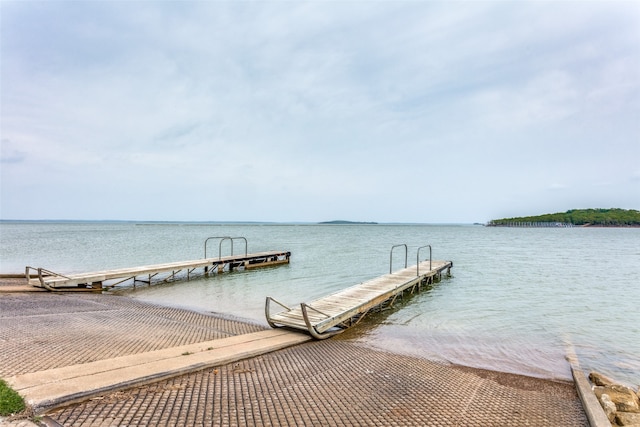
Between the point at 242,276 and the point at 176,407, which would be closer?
the point at 176,407

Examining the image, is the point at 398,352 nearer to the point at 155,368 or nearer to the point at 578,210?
the point at 155,368

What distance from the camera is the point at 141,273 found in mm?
17438

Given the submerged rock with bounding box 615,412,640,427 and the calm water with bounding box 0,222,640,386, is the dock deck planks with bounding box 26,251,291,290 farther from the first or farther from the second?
the submerged rock with bounding box 615,412,640,427

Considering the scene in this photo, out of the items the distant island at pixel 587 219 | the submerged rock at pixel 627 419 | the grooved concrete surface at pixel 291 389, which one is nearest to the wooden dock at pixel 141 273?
the grooved concrete surface at pixel 291 389

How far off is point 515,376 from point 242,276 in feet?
53.8

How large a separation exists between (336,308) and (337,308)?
0.03 meters

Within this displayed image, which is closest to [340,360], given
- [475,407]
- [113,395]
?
[475,407]

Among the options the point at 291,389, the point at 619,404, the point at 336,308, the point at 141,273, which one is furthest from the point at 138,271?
the point at 619,404

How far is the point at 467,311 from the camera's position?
13039 mm

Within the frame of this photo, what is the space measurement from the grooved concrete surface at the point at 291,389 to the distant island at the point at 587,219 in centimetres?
17319

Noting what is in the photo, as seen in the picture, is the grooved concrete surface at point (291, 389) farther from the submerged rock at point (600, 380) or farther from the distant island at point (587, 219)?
the distant island at point (587, 219)

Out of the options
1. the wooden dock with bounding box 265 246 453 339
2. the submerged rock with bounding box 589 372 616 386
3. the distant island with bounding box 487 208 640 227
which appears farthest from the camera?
the distant island with bounding box 487 208 640 227

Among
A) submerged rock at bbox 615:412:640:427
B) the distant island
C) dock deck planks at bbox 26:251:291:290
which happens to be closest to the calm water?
dock deck planks at bbox 26:251:291:290

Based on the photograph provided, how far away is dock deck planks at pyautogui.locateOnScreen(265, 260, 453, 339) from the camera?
8742mm
